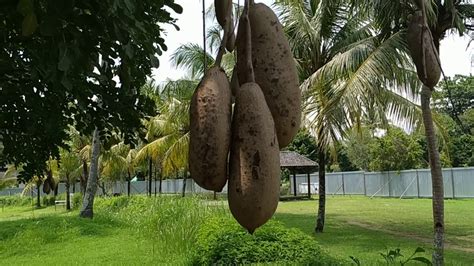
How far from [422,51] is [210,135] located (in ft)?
1.49

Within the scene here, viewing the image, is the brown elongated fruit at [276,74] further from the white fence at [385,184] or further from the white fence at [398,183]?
the white fence at [398,183]

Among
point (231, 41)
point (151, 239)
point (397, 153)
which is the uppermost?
point (397, 153)

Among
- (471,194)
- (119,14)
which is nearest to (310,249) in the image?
(119,14)

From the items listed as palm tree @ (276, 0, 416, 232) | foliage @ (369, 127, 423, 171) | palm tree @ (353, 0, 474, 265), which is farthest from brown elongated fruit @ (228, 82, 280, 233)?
foliage @ (369, 127, 423, 171)

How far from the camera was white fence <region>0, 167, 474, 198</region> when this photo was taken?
1064 inches

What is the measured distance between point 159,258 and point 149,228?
2165mm

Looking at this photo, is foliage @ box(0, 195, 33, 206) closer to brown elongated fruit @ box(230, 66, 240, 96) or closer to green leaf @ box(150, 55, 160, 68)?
green leaf @ box(150, 55, 160, 68)

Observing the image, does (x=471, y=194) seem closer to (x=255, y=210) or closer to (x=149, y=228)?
(x=149, y=228)

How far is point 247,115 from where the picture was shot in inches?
38.2

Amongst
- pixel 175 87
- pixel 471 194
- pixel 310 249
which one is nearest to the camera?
pixel 310 249

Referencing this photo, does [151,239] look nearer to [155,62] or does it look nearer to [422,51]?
[155,62]

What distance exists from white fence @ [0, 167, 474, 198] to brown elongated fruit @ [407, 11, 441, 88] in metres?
24.0

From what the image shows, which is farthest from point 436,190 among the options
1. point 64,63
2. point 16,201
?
point 16,201

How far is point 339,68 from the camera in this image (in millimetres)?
11586
